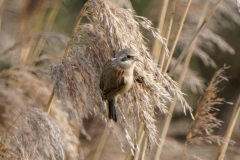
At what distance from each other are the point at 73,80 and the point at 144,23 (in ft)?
1.33

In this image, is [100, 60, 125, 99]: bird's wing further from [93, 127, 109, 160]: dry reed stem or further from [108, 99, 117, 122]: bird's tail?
[93, 127, 109, 160]: dry reed stem

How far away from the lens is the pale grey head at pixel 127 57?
2.00 metres

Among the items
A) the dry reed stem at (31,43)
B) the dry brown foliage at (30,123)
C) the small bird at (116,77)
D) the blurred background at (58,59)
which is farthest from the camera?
the dry reed stem at (31,43)

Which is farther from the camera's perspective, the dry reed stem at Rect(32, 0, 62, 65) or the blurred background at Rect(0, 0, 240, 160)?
the dry reed stem at Rect(32, 0, 62, 65)

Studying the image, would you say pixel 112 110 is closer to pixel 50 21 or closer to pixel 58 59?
pixel 58 59

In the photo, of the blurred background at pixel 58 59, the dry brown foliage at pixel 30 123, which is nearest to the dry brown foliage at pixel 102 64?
the dry brown foliage at pixel 30 123

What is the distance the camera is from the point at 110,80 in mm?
2119

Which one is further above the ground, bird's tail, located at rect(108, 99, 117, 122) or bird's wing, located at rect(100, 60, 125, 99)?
bird's wing, located at rect(100, 60, 125, 99)

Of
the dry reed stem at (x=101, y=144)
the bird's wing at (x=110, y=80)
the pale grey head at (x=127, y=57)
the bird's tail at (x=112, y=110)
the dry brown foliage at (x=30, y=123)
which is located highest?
the pale grey head at (x=127, y=57)

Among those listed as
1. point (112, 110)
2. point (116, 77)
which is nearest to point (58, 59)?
point (116, 77)

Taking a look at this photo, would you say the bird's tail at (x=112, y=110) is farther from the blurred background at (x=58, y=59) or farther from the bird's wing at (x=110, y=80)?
the blurred background at (x=58, y=59)

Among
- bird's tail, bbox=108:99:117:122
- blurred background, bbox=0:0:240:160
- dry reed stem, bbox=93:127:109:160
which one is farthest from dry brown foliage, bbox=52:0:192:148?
dry reed stem, bbox=93:127:109:160

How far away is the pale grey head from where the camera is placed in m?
2.00

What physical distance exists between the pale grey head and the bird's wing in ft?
0.13
